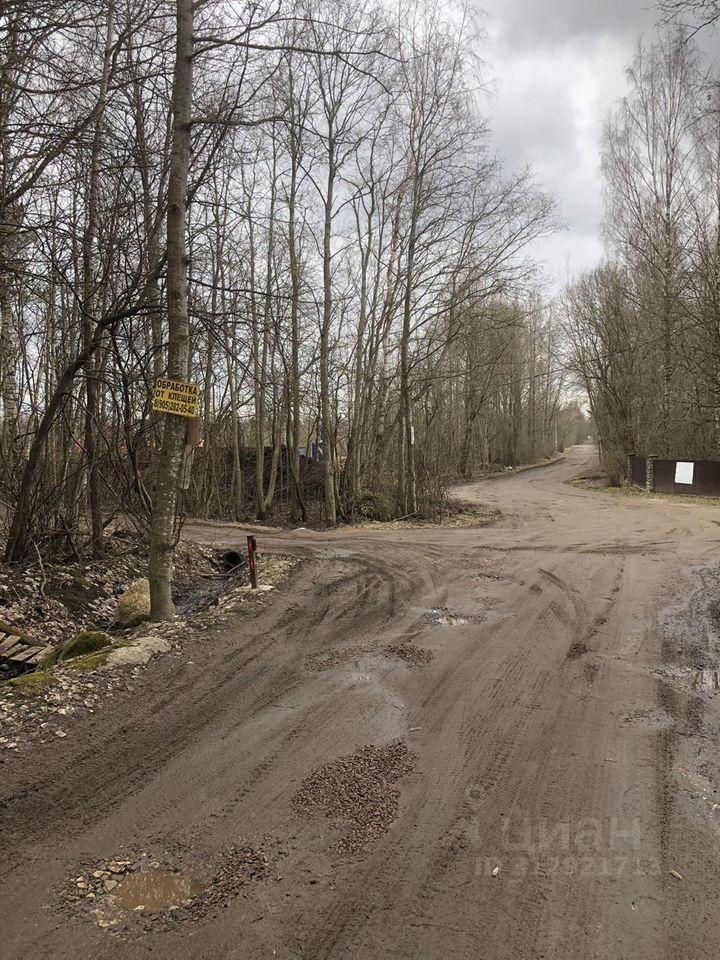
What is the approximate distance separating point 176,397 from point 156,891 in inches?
180

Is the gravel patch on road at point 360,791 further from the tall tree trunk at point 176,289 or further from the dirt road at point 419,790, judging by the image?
the tall tree trunk at point 176,289

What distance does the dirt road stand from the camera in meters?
2.53

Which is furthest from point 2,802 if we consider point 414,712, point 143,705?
point 414,712

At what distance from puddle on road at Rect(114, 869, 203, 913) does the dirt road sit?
106 mm

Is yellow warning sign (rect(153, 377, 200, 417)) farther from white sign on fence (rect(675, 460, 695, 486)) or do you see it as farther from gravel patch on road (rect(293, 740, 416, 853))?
white sign on fence (rect(675, 460, 695, 486))

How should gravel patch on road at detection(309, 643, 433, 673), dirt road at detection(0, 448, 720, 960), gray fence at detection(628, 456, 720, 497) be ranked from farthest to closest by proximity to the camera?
gray fence at detection(628, 456, 720, 497)
gravel patch on road at detection(309, 643, 433, 673)
dirt road at detection(0, 448, 720, 960)

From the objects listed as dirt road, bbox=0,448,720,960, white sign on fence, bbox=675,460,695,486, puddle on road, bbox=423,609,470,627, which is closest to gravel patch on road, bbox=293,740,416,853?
dirt road, bbox=0,448,720,960

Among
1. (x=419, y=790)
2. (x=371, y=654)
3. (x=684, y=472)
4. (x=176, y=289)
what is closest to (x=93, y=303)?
(x=176, y=289)

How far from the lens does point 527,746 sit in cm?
402

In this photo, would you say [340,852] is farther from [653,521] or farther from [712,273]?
[712,273]

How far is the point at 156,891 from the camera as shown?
2.74 metres

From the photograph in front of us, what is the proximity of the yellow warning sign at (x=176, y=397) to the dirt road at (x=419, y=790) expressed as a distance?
92.5 inches

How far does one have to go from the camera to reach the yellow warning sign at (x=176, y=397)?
6254 millimetres

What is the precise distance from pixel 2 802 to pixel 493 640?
431cm
